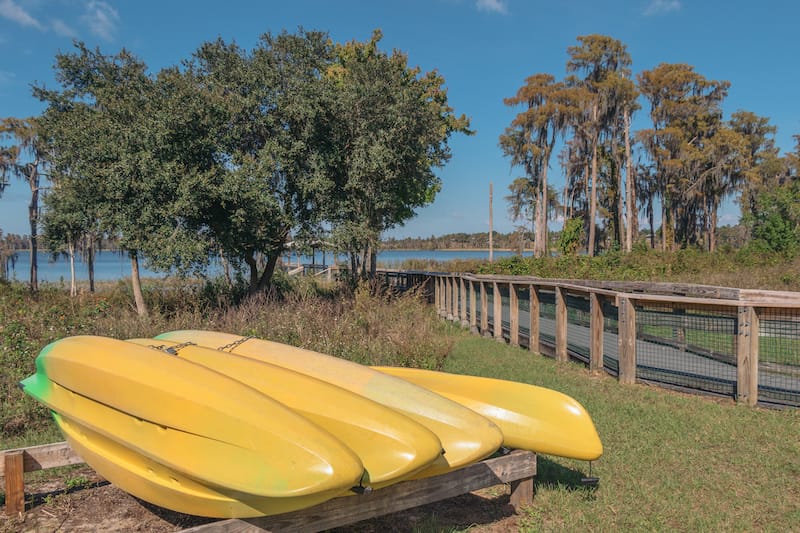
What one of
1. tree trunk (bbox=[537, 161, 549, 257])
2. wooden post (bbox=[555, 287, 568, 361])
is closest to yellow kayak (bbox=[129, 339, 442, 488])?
Answer: wooden post (bbox=[555, 287, 568, 361])

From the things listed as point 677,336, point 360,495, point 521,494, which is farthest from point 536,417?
point 677,336

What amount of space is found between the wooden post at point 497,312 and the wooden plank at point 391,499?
8.12m

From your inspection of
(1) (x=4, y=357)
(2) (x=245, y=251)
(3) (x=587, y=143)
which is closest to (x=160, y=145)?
(2) (x=245, y=251)

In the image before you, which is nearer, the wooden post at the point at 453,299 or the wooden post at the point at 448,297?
the wooden post at the point at 453,299

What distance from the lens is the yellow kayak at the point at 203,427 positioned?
2398 mm

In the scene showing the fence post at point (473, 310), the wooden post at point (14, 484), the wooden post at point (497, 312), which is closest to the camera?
the wooden post at point (14, 484)

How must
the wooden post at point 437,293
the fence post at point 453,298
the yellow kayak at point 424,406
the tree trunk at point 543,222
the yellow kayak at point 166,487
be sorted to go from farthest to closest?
the tree trunk at point 543,222, the wooden post at point 437,293, the fence post at point 453,298, the yellow kayak at point 424,406, the yellow kayak at point 166,487

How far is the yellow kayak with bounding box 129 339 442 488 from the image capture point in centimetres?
261

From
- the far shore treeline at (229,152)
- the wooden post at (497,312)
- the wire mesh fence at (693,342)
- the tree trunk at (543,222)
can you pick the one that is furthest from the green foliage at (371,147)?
the tree trunk at (543,222)

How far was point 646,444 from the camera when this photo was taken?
4.83 meters

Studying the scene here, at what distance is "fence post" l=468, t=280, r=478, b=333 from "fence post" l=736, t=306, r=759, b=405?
714cm

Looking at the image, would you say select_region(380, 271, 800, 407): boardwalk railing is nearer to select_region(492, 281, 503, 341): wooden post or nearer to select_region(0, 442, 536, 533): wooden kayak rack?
select_region(492, 281, 503, 341): wooden post

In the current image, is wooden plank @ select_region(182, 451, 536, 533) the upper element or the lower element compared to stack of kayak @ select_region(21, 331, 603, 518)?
lower

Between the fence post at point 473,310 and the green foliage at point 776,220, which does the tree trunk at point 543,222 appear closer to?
the green foliage at point 776,220
